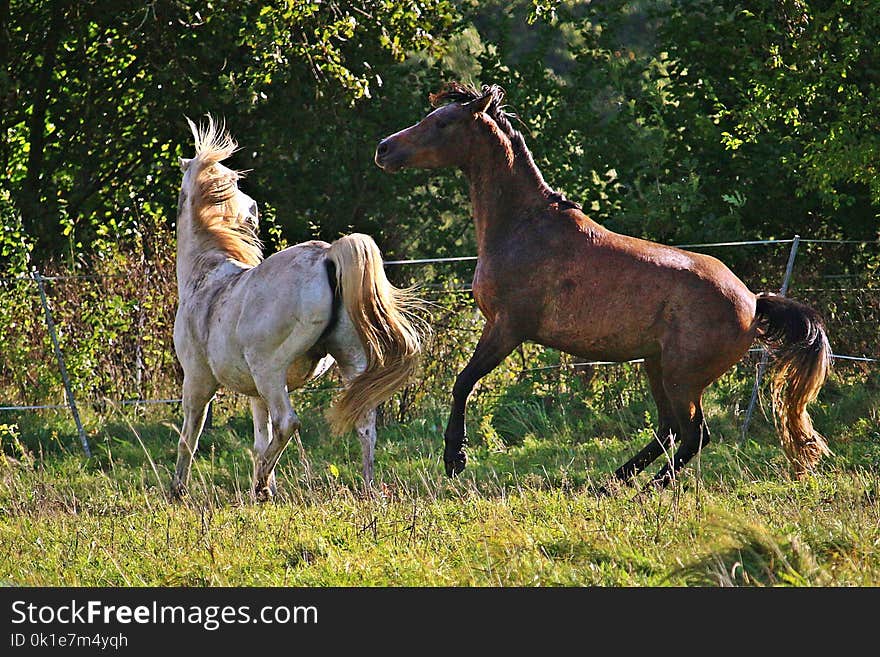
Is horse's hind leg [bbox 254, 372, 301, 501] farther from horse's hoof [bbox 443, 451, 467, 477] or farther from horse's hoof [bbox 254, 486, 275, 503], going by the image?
horse's hoof [bbox 443, 451, 467, 477]

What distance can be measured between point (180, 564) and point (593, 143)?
8896mm

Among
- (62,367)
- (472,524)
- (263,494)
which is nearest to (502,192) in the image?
(472,524)

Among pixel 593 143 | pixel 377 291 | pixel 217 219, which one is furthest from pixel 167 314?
pixel 593 143

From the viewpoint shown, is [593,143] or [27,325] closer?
[27,325]

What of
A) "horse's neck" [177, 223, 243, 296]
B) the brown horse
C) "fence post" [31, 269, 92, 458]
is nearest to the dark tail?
the brown horse

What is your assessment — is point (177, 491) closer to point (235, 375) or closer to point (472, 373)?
point (235, 375)

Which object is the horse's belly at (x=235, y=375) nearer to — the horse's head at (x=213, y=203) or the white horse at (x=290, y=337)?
the white horse at (x=290, y=337)

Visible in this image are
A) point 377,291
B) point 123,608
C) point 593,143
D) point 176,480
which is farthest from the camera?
point 593,143

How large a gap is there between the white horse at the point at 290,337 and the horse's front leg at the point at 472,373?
0.34 metres

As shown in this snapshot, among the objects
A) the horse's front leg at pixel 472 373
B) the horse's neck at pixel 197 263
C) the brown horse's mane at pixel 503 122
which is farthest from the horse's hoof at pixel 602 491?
the horse's neck at pixel 197 263

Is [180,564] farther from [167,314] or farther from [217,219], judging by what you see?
[167,314]

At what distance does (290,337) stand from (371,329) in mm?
479

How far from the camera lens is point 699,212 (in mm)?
11766

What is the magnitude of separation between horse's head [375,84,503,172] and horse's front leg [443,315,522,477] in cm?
105
